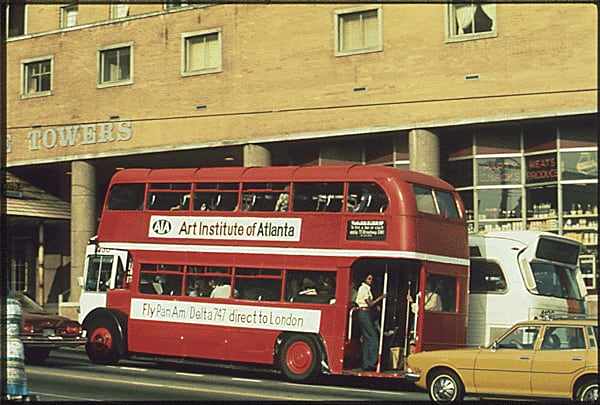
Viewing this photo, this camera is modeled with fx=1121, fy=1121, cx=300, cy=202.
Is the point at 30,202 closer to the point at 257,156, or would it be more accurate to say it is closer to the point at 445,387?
the point at 257,156

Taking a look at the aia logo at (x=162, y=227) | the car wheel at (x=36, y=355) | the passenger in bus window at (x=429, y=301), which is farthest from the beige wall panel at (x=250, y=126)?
the car wheel at (x=36, y=355)

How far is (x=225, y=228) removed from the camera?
21797mm

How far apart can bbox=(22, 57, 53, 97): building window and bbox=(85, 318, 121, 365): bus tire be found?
18116mm

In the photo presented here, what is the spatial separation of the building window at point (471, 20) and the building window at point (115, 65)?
38.1 feet

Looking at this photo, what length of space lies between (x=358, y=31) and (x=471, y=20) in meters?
3.49

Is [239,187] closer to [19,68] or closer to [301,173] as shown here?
[301,173]

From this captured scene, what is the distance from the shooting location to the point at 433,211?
20.6m

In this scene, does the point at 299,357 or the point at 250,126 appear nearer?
the point at 299,357

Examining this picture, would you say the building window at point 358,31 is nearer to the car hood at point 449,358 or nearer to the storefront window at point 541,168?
the storefront window at point 541,168

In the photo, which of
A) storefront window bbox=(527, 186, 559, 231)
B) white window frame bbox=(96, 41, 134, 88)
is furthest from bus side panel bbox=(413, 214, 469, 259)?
white window frame bbox=(96, 41, 134, 88)

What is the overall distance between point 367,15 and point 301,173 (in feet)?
41.2

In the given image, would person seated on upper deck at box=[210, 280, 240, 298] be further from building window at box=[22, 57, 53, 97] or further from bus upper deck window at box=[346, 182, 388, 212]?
building window at box=[22, 57, 53, 97]

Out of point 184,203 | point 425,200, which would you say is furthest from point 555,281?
point 184,203

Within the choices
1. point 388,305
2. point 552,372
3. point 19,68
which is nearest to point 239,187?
point 388,305
